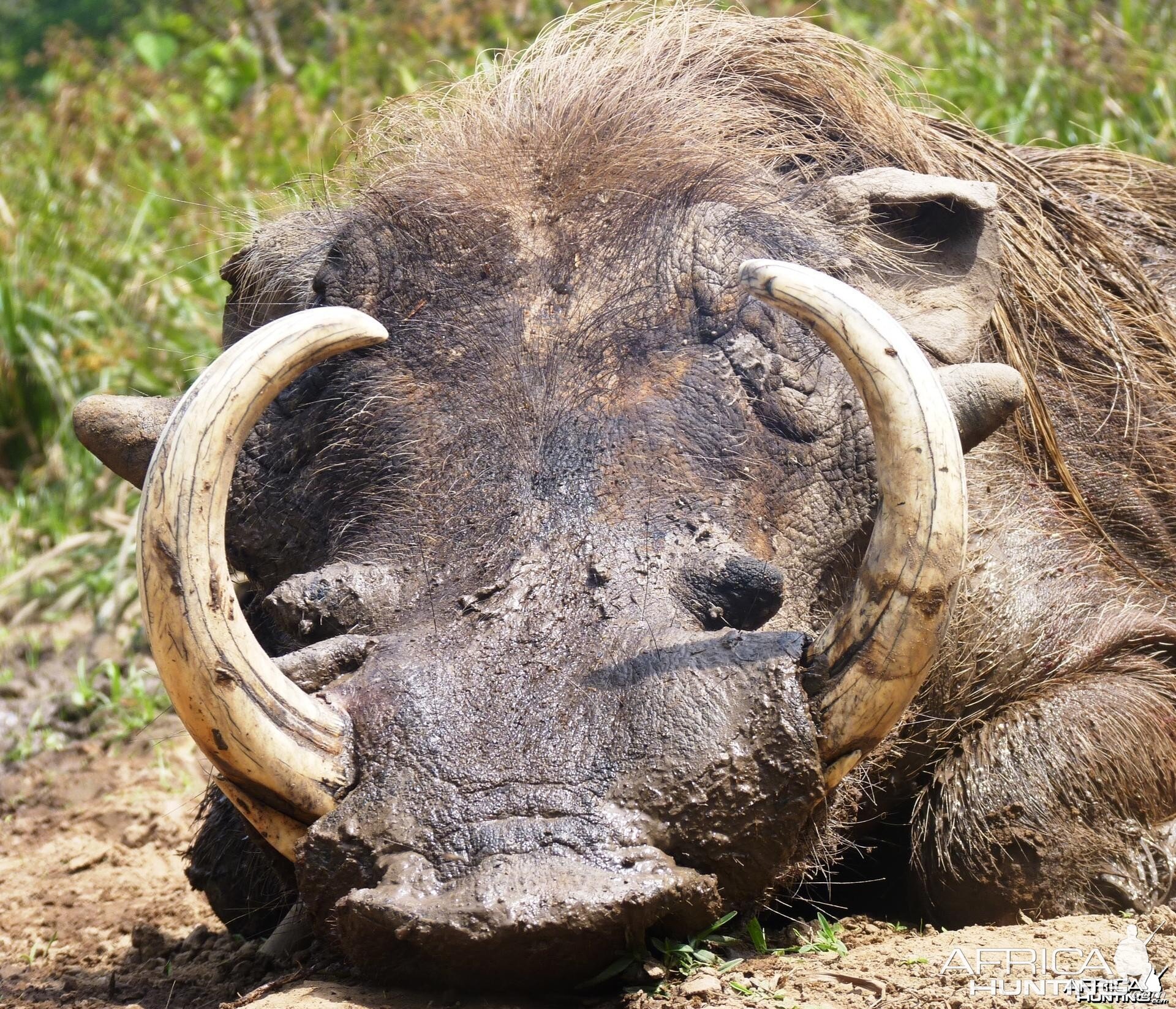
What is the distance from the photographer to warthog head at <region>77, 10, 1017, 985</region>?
2.04m

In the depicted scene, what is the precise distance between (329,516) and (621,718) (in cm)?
97

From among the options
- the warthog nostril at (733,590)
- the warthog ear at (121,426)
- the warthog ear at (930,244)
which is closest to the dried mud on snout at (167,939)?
the warthog nostril at (733,590)

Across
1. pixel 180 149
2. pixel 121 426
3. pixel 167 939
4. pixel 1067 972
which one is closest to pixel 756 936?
pixel 1067 972

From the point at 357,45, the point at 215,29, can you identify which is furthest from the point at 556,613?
the point at 215,29

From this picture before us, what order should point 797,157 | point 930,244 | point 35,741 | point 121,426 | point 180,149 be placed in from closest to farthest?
point 121,426
point 930,244
point 797,157
point 35,741
point 180,149

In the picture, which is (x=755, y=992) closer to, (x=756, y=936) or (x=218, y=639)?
(x=756, y=936)

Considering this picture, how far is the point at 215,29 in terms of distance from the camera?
918 cm

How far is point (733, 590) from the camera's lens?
7.70ft

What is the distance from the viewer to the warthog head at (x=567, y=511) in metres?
2.04

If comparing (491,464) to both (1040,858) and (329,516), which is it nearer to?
(329,516)

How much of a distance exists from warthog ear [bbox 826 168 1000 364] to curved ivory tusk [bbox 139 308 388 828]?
1.38 m

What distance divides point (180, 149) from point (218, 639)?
18.8 ft

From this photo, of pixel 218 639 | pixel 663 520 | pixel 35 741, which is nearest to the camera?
pixel 218 639

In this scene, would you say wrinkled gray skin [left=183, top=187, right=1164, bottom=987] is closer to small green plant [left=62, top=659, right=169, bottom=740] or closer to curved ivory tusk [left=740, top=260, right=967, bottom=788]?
curved ivory tusk [left=740, top=260, right=967, bottom=788]
